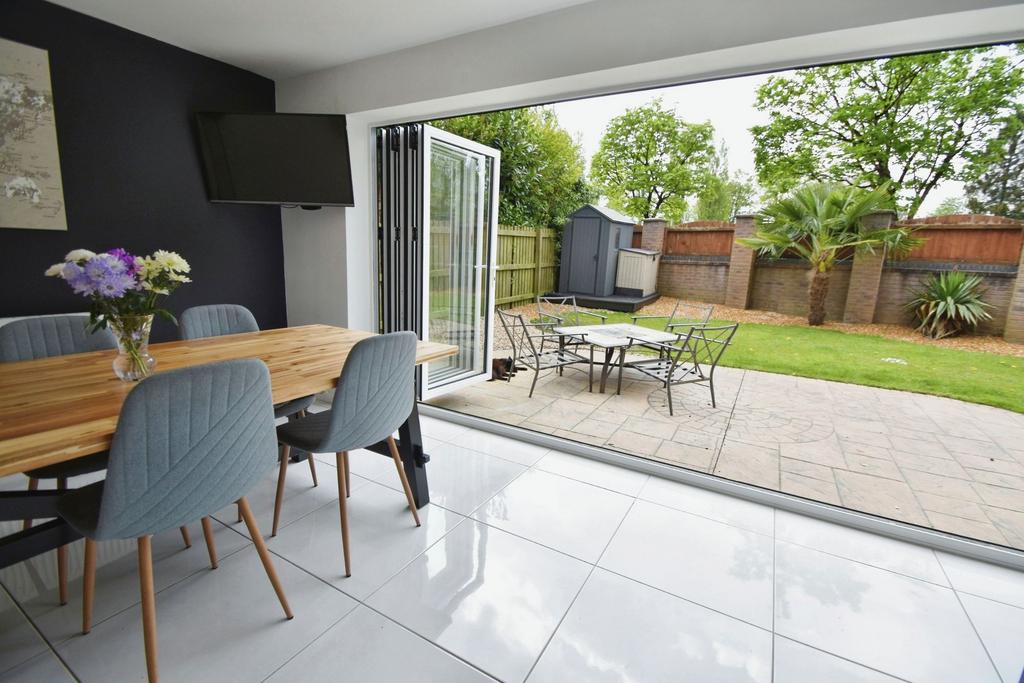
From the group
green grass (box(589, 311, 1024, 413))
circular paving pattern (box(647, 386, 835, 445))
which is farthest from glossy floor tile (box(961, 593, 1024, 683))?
green grass (box(589, 311, 1024, 413))

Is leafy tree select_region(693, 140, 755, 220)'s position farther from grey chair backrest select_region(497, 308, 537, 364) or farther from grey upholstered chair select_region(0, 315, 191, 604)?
grey upholstered chair select_region(0, 315, 191, 604)

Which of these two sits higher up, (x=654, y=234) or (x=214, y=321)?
(x=654, y=234)

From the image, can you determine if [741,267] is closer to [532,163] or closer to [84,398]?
[532,163]

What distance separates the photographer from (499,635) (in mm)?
1425

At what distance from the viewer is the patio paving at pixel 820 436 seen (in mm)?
2461

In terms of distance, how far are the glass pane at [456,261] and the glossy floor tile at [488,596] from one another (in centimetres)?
182

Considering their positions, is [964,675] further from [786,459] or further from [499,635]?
[786,459]

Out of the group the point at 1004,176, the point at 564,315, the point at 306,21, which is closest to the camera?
the point at 306,21

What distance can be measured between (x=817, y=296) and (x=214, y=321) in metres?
6.31

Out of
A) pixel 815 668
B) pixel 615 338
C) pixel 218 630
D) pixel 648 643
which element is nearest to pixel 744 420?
pixel 615 338

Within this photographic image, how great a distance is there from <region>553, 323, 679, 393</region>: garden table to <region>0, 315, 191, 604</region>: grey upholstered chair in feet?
10.5

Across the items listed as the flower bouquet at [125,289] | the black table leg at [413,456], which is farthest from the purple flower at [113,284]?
the black table leg at [413,456]

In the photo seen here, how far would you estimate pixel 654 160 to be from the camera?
11227mm

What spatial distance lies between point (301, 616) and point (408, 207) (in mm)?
2649
